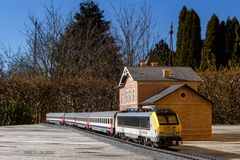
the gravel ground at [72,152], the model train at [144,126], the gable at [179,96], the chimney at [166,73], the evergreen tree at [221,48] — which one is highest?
the evergreen tree at [221,48]

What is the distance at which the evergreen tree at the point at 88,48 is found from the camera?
181ft

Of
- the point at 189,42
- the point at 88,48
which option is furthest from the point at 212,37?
the point at 88,48

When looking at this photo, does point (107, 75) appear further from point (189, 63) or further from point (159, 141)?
point (159, 141)

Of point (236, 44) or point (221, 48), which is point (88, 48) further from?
point (236, 44)

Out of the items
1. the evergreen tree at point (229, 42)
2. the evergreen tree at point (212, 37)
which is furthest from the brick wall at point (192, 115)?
the evergreen tree at point (229, 42)

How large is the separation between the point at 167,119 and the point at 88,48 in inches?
1637

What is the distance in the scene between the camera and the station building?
81.3 ft

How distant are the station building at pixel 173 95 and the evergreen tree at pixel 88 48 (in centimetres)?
2465

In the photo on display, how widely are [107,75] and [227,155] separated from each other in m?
42.3

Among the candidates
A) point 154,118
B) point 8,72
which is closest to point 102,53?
point 8,72

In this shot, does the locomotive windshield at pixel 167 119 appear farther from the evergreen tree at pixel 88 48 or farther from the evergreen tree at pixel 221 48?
the evergreen tree at pixel 221 48

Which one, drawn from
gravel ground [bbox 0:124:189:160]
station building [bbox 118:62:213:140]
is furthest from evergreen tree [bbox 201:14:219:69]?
gravel ground [bbox 0:124:189:160]

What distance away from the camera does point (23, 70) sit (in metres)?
54.1

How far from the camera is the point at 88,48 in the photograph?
→ 6069cm
